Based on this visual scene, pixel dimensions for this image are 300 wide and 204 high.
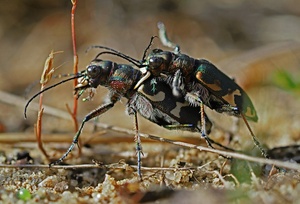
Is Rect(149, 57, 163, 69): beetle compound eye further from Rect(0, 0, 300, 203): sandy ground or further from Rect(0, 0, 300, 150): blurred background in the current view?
Rect(0, 0, 300, 150): blurred background

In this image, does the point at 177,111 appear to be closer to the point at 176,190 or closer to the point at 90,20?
the point at 176,190

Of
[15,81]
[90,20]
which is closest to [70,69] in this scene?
[15,81]

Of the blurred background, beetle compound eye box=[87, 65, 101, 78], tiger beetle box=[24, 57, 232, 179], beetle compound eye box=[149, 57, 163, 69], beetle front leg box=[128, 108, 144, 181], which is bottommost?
beetle front leg box=[128, 108, 144, 181]

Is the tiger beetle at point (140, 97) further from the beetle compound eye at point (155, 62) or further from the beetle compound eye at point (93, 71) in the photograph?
the beetle compound eye at point (155, 62)

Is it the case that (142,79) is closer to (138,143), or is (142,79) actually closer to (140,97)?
(140,97)

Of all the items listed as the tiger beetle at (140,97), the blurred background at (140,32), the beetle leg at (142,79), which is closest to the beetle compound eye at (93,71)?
the tiger beetle at (140,97)

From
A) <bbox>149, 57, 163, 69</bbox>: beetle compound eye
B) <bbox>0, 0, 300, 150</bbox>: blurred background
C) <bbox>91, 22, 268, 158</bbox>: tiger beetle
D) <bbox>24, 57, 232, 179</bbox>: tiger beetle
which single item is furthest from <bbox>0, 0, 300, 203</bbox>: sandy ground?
<bbox>149, 57, 163, 69</bbox>: beetle compound eye

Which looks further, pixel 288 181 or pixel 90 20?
pixel 90 20

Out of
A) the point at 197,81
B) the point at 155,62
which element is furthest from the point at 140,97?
the point at 197,81
